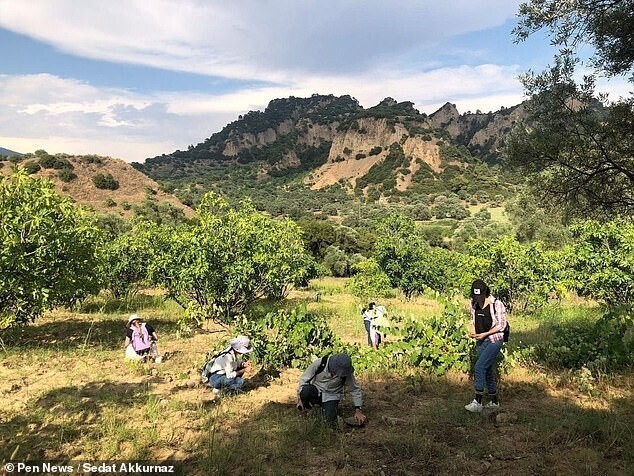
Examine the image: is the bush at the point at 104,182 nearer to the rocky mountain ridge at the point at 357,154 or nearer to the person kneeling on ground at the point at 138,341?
the person kneeling on ground at the point at 138,341

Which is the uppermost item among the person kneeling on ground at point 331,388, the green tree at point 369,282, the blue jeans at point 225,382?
the person kneeling on ground at point 331,388

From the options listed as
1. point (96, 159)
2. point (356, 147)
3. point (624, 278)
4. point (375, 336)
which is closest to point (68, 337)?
point (375, 336)

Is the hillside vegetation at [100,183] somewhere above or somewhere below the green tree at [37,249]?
above

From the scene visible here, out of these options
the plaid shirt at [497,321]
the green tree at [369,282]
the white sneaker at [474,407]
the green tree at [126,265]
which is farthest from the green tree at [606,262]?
the green tree at [126,265]

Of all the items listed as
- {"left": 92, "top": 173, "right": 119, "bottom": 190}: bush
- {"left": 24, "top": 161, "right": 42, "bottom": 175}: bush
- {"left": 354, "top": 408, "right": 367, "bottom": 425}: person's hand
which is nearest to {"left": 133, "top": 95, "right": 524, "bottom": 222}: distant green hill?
{"left": 92, "top": 173, "right": 119, "bottom": 190}: bush

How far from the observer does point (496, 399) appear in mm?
5809

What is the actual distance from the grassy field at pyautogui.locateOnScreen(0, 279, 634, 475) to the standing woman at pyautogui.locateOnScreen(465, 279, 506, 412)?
26cm

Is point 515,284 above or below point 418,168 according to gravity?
below

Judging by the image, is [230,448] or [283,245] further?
[283,245]

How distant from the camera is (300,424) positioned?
17.7 feet

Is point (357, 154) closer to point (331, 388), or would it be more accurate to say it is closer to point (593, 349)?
point (593, 349)

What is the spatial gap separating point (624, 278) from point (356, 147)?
140038mm

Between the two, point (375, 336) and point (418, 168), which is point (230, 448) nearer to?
point (375, 336)

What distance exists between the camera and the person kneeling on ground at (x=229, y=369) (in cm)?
663
